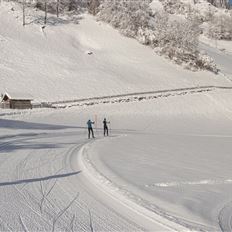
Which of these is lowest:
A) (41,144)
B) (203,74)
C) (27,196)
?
(203,74)

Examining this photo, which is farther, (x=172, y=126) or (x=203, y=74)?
(x=203, y=74)

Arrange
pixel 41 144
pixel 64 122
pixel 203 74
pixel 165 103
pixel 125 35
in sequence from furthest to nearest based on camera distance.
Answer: pixel 125 35 → pixel 203 74 → pixel 165 103 → pixel 64 122 → pixel 41 144

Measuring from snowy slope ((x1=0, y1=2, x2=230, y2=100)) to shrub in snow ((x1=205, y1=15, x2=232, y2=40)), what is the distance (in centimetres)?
4037

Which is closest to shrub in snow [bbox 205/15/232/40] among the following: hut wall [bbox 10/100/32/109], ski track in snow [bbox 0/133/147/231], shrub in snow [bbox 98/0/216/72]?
shrub in snow [bbox 98/0/216/72]

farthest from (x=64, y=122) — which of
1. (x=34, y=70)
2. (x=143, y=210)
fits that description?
(x=143, y=210)

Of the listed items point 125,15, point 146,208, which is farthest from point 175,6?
point 146,208

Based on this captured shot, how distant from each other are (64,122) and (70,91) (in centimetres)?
2031

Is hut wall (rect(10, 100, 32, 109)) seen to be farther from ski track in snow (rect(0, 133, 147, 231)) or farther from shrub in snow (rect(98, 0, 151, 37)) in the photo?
shrub in snow (rect(98, 0, 151, 37))

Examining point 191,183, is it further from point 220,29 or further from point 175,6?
point 175,6

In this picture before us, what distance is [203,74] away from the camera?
83.9 metres

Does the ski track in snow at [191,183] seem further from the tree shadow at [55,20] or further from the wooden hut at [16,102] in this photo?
the tree shadow at [55,20]

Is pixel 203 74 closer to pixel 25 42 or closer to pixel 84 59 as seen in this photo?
pixel 84 59

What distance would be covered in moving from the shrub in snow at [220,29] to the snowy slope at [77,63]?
4037 cm

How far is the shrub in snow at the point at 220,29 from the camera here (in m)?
123
